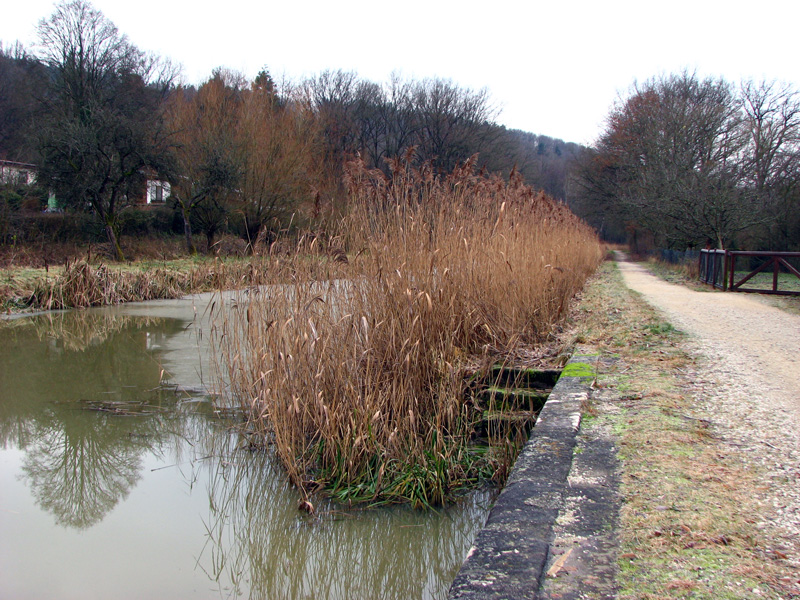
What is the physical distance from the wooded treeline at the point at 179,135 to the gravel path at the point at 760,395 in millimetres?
6071

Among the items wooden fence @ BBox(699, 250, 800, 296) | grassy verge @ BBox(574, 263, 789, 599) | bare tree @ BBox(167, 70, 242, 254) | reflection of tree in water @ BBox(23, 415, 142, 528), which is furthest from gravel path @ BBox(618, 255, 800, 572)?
bare tree @ BBox(167, 70, 242, 254)

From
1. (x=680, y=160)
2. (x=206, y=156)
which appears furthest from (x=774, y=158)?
(x=206, y=156)

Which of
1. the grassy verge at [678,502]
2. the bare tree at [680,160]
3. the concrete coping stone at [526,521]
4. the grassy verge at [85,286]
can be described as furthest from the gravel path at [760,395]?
the bare tree at [680,160]

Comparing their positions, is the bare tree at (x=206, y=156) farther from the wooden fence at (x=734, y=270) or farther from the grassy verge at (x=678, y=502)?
the grassy verge at (x=678, y=502)

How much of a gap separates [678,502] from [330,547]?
1.67 meters

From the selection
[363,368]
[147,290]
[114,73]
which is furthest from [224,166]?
[363,368]

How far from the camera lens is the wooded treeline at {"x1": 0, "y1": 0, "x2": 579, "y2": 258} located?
16.4 meters

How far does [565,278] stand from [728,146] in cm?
1711

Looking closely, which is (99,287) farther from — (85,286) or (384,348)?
(384,348)

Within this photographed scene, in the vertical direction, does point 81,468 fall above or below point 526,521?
below

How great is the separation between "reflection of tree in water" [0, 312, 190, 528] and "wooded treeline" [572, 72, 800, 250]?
14.1m

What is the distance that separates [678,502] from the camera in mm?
2203

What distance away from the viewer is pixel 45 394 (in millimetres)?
5570

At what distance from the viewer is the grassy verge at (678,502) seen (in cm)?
173
